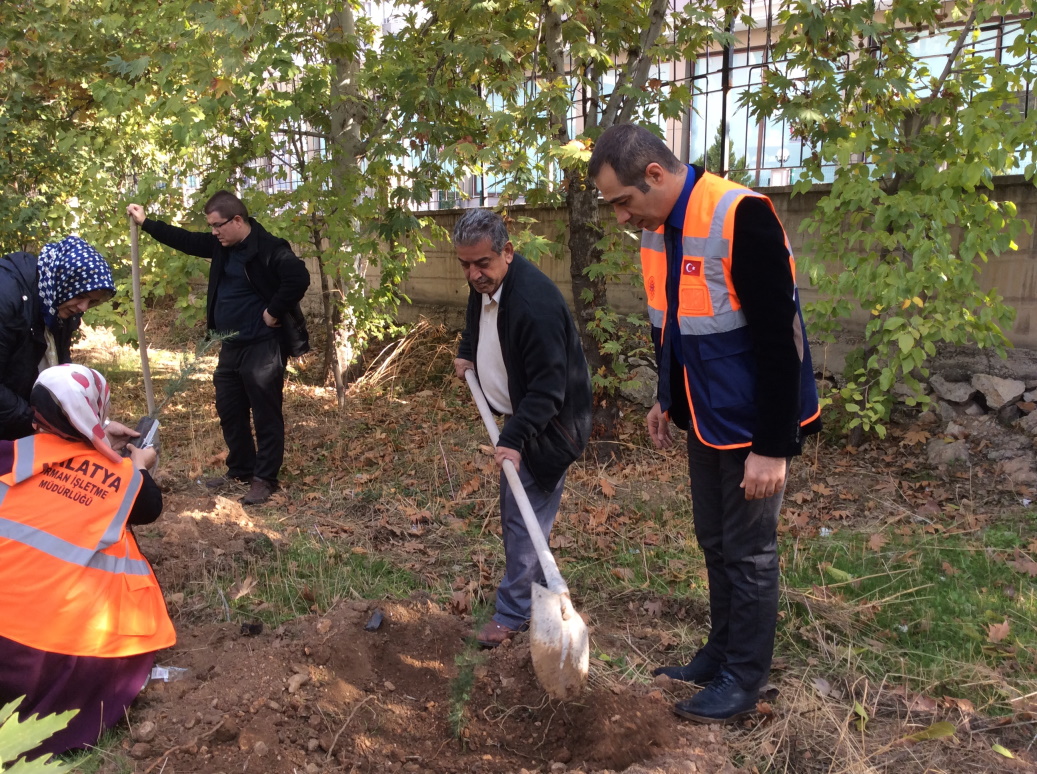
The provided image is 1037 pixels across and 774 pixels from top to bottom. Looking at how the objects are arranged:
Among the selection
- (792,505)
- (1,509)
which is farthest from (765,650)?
(1,509)

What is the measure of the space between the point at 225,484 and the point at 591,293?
2.93 meters

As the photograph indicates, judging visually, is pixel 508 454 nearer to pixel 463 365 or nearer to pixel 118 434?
pixel 463 365

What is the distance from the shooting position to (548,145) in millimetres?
4859

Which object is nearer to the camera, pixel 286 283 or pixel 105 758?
pixel 105 758

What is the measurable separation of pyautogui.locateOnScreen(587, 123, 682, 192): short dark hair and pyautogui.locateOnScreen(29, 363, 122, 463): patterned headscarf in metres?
1.91

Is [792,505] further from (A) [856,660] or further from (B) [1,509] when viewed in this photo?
(B) [1,509]

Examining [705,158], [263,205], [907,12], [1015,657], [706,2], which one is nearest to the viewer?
[1015,657]

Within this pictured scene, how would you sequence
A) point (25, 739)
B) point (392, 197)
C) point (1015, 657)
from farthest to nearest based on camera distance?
1. point (392, 197)
2. point (1015, 657)
3. point (25, 739)

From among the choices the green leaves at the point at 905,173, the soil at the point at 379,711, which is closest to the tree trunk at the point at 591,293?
the green leaves at the point at 905,173

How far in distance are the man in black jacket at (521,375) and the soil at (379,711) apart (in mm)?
308

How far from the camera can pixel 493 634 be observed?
3.31m

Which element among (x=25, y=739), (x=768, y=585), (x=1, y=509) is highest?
(x=25, y=739)

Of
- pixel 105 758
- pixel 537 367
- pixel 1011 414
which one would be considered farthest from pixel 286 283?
pixel 1011 414

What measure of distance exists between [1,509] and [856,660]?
123 inches
